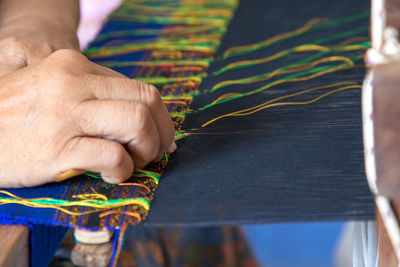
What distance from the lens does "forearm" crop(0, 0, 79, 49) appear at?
1.04m

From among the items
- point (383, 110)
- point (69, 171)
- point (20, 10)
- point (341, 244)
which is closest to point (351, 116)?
point (383, 110)

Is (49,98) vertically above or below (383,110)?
below

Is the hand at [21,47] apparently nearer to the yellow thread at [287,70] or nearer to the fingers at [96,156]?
the fingers at [96,156]

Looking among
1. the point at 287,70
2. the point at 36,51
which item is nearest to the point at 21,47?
the point at 36,51

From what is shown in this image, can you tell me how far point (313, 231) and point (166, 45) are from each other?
66 centimetres

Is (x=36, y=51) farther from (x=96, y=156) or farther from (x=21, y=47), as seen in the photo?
(x=96, y=156)

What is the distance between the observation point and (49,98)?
75 centimetres

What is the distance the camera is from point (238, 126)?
93 cm

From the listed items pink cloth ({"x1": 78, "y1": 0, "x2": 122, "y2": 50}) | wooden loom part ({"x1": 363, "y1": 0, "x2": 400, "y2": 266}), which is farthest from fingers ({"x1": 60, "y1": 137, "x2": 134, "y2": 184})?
pink cloth ({"x1": 78, "y1": 0, "x2": 122, "y2": 50})

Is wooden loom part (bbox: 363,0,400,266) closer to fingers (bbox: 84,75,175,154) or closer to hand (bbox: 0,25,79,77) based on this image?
fingers (bbox: 84,75,175,154)

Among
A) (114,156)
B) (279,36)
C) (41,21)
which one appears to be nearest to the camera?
(114,156)

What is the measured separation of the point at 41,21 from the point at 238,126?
0.46 metres

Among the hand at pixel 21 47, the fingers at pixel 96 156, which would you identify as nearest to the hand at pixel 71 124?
the fingers at pixel 96 156

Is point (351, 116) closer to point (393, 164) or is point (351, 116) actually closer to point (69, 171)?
point (393, 164)
